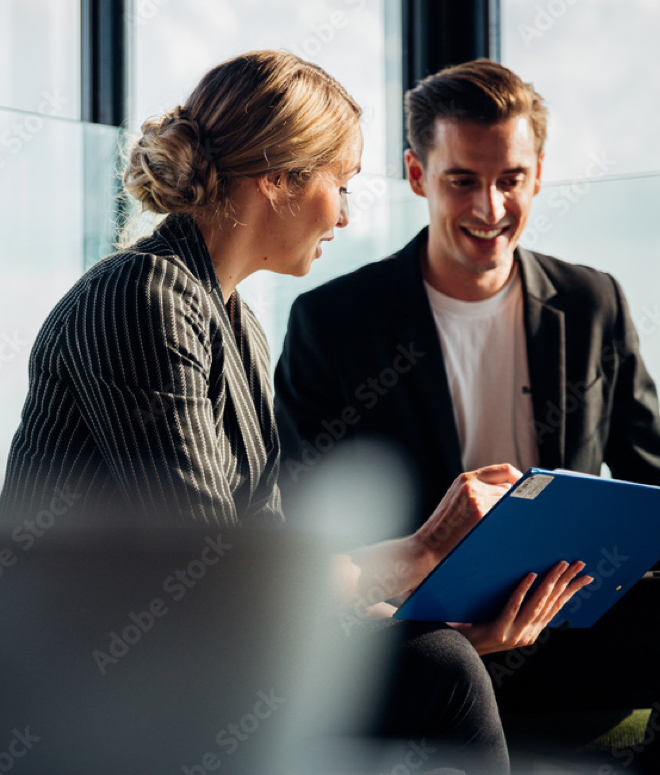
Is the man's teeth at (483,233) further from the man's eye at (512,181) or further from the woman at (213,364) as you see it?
the woman at (213,364)

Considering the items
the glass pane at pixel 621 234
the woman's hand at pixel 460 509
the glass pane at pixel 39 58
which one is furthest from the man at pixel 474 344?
the glass pane at pixel 39 58

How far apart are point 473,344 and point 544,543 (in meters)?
0.72

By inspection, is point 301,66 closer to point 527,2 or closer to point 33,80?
point 33,80

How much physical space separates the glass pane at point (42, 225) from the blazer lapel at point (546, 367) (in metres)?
1.07

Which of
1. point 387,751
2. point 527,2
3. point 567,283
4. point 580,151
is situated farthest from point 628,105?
point 387,751

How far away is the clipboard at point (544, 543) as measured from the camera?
98 centimetres

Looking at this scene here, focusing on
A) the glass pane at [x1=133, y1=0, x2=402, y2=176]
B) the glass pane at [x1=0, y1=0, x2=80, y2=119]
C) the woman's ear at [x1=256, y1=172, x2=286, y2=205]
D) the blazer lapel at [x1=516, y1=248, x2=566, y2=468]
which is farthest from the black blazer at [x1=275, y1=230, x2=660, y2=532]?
Answer: the glass pane at [x1=0, y1=0, x2=80, y2=119]

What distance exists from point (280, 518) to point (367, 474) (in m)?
0.46

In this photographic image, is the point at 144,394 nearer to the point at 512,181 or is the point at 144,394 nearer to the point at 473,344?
the point at 473,344

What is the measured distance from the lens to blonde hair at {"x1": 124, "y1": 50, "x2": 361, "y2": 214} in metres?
1.09

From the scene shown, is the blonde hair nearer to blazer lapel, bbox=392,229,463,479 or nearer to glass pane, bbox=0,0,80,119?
blazer lapel, bbox=392,229,463,479

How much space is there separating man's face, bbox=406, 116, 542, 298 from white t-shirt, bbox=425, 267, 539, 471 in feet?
0.13

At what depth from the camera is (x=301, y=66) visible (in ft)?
3.79

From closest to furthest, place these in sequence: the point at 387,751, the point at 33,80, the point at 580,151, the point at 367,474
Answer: the point at 387,751 → the point at 367,474 → the point at 33,80 → the point at 580,151
